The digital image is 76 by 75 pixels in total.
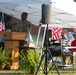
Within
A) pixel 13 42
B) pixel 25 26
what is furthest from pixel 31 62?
pixel 25 26

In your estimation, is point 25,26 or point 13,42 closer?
point 13,42

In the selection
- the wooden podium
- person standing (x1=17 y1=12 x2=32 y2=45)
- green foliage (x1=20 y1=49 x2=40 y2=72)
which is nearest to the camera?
green foliage (x1=20 y1=49 x2=40 y2=72)

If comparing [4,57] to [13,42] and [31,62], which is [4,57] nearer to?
[13,42]

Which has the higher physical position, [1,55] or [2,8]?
[2,8]

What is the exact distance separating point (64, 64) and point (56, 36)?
7665 millimetres

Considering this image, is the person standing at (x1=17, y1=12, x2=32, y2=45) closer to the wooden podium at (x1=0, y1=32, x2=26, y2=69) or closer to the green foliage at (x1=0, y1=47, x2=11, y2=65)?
the wooden podium at (x1=0, y1=32, x2=26, y2=69)

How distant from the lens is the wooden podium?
37.7 ft

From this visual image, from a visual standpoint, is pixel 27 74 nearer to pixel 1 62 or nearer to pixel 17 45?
pixel 1 62

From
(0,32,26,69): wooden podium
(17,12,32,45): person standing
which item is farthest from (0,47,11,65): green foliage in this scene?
(17,12,32,45): person standing

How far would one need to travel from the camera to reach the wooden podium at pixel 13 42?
37.7ft

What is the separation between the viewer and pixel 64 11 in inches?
475

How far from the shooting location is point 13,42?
11703 mm

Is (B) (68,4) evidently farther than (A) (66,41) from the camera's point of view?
No

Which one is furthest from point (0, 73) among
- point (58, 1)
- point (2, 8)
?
point (2, 8)
